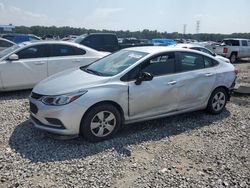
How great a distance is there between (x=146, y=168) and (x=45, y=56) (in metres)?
4.91

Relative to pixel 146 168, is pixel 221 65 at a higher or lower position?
higher

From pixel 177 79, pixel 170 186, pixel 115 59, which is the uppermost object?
pixel 115 59

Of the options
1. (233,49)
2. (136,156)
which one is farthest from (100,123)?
(233,49)

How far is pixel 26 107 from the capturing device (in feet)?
20.1

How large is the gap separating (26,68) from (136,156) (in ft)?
14.4

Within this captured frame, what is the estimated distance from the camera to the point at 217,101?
595 cm

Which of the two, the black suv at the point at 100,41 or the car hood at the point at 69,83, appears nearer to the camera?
the car hood at the point at 69,83

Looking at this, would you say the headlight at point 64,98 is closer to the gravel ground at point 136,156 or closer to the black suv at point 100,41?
the gravel ground at point 136,156

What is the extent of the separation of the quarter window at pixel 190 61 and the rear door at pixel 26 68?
3.88 meters

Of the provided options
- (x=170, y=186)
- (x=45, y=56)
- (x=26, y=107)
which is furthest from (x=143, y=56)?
(x=45, y=56)

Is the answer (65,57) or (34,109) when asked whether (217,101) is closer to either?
(34,109)

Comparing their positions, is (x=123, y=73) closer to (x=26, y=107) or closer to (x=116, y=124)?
(x=116, y=124)

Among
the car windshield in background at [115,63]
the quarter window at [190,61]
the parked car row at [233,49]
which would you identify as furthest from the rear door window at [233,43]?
the car windshield in background at [115,63]

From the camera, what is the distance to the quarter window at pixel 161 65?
192 inches
